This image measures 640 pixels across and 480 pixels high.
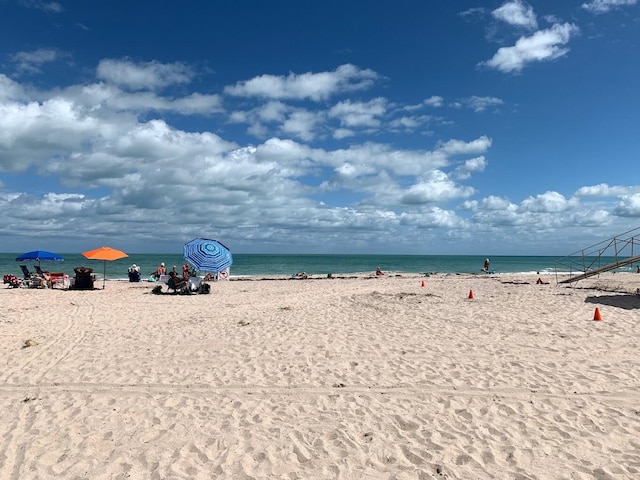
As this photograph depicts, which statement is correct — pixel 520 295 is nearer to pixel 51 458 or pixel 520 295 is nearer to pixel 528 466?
pixel 528 466

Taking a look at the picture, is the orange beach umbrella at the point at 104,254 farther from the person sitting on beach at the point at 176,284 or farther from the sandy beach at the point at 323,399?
the sandy beach at the point at 323,399

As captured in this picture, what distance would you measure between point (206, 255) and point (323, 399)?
1581cm

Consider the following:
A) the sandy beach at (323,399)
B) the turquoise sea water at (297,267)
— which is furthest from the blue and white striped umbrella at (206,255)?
the turquoise sea water at (297,267)

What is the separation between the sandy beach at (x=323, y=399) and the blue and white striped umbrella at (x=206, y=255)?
8576 mm

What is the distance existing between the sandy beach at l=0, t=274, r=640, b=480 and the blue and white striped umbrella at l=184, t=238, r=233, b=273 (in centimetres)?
858

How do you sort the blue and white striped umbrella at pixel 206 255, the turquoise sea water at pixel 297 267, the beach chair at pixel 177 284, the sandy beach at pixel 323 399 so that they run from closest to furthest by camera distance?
the sandy beach at pixel 323 399 → the beach chair at pixel 177 284 → the blue and white striped umbrella at pixel 206 255 → the turquoise sea water at pixel 297 267

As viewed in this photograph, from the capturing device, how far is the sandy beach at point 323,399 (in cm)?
440

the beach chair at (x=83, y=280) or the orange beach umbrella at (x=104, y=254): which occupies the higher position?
the orange beach umbrella at (x=104, y=254)

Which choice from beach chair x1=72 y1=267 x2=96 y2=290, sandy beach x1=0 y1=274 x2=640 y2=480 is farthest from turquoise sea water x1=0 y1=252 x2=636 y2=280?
sandy beach x1=0 y1=274 x2=640 y2=480

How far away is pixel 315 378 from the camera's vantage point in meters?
6.92

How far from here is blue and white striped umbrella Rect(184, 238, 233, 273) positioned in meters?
20.3

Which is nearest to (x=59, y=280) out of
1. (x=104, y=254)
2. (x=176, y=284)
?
(x=104, y=254)

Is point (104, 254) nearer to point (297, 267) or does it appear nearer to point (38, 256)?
point (38, 256)

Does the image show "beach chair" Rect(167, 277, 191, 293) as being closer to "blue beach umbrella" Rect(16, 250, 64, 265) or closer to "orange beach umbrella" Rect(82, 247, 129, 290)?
"orange beach umbrella" Rect(82, 247, 129, 290)
